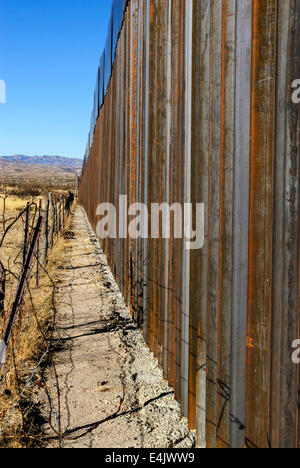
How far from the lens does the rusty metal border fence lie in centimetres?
168

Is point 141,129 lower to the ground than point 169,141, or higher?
higher

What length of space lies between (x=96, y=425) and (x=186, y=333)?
1012 mm

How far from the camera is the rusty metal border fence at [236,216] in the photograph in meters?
1.68

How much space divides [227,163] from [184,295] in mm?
1117

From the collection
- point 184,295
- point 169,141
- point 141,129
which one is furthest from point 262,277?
point 141,129

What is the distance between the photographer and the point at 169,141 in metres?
3.33

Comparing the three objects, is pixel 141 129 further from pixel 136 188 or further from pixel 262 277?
pixel 262 277

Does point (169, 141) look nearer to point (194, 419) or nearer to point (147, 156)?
point (147, 156)

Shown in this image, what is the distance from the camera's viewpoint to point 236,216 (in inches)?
79.0

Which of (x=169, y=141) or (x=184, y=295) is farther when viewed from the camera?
(x=169, y=141)
